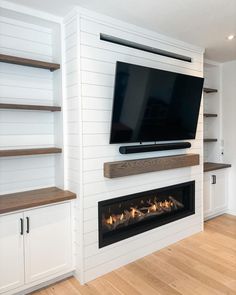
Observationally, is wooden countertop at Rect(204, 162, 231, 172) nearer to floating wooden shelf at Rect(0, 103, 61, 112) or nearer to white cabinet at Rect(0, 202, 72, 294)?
white cabinet at Rect(0, 202, 72, 294)

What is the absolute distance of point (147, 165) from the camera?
8.73ft

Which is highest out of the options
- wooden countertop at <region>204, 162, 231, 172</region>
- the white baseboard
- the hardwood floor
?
wooden countertop at <region>204, 162, 231, 172</region>

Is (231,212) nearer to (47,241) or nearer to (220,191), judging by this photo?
(220,191)

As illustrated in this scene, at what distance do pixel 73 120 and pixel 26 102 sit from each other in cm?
53

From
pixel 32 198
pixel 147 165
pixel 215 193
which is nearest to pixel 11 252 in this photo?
pixel 32 198

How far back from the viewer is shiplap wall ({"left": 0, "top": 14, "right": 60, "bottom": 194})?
2.38m

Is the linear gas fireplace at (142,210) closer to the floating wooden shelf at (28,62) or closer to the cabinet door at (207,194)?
the cabinet door at (207,194)

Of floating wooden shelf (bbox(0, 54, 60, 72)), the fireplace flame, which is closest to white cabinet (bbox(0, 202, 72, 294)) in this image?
the fireplace flame

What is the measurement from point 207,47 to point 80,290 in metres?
3.21

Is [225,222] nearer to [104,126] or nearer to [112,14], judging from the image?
[104,126]

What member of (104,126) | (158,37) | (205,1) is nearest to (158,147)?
(104,126)

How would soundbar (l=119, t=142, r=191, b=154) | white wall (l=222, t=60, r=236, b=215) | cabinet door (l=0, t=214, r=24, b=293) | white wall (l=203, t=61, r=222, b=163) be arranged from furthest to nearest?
1. white wall (l=203, t=61, r=222, b=163)
2. white wall (l=222, t=60, r=236, b=215)
3. soundbar (l=119, t=142, r=191, b=154)
4. cabinet door (l=0, t=214, r=24, b=293)

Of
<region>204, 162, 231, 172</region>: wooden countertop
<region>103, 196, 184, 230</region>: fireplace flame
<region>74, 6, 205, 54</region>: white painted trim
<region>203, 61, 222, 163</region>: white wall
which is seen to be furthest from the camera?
<region>203, 61, 222, 163</region>: white wall

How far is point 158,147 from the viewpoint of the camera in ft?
9.19
